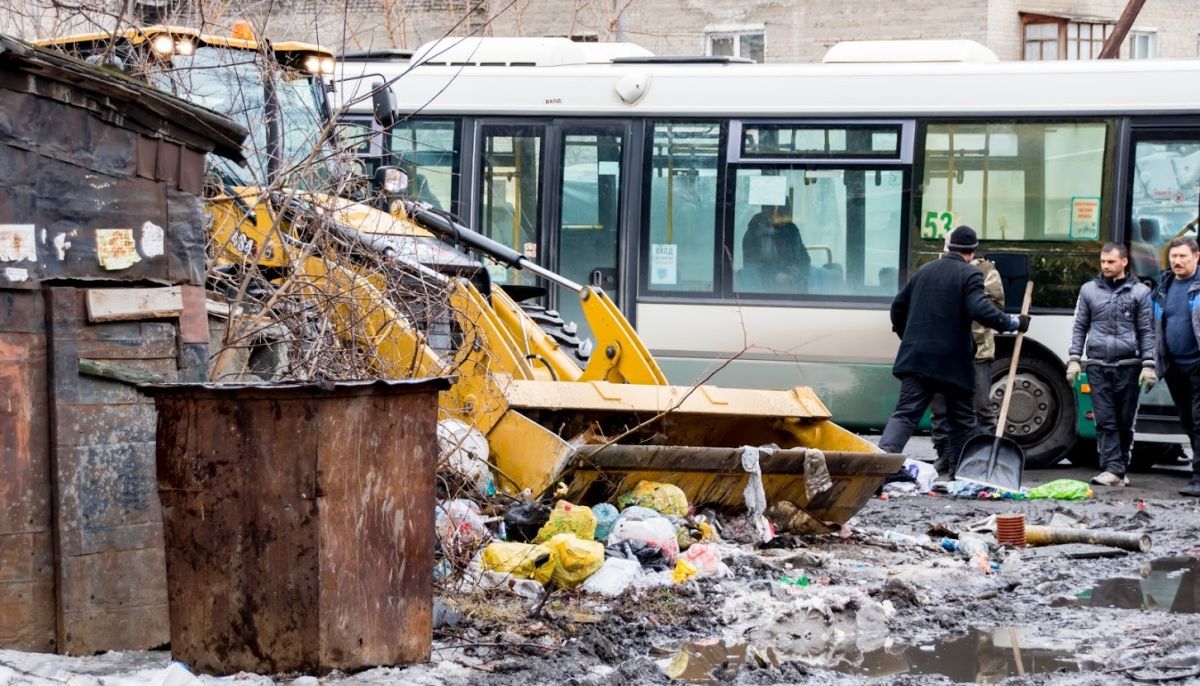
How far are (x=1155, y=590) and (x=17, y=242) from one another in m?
5.70

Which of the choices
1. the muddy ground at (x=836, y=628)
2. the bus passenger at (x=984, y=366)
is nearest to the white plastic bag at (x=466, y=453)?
the muddy ground at (x=836, y=628)

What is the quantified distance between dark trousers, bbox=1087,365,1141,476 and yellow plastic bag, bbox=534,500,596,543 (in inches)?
228

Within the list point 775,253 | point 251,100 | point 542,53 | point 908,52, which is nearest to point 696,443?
point 251,100

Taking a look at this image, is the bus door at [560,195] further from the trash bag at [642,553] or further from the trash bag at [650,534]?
the trash bag at [642,553]

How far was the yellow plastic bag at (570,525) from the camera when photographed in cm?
794

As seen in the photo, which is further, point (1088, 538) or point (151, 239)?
point (1088, 538)

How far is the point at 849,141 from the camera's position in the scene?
1386cm

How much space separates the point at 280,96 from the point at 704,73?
16.9 feet

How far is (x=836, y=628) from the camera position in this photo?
709 centimetres

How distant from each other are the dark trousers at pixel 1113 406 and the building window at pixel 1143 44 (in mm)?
16559

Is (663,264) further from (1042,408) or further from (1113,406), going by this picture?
(1113,406)

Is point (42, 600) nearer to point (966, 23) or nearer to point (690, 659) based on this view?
point (690, 659)

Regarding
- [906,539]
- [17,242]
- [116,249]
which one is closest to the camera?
[17,242]

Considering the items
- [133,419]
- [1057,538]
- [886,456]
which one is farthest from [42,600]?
[1057,538]
